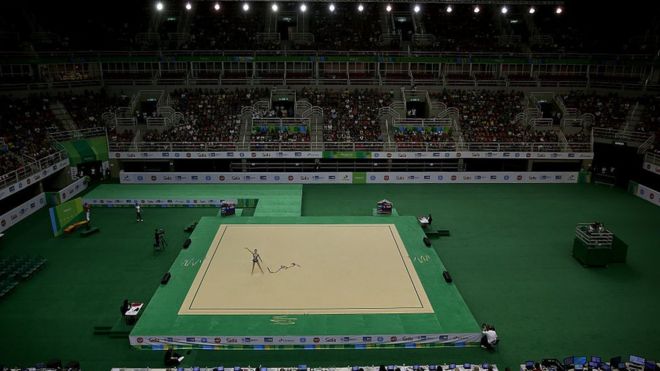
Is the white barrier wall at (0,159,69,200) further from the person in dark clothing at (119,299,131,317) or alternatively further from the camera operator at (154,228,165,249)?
the person in dark clothing at (119,299,131,317)

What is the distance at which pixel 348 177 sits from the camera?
3794cm

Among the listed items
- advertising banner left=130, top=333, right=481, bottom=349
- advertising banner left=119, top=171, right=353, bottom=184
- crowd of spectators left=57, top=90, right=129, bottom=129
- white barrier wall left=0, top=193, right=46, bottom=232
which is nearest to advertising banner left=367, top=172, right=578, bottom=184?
advertising banner left=119, top=171, right=353, bottom=184

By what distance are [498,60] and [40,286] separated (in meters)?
39.8

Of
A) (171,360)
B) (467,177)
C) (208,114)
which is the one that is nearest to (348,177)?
(467,177)

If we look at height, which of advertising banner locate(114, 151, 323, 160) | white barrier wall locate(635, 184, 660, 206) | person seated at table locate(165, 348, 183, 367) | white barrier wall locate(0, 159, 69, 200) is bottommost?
person seated at table locate(165, 348, 183, 367)

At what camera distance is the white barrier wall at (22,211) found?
28219 mm

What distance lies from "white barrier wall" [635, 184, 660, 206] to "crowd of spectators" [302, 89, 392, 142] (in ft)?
61.5

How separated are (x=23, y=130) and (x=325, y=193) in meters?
21.9

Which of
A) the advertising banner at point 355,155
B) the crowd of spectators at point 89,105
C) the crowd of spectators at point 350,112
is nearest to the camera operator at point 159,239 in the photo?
the advertising banner at point 355,155

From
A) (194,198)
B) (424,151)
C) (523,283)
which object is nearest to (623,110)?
(424,151)

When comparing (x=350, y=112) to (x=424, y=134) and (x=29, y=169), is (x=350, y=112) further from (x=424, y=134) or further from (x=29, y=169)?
(x=29, y=169)

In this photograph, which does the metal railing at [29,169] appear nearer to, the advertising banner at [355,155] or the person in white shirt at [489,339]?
the advertising banner at [355,155]

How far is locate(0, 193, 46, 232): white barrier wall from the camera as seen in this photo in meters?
28.2

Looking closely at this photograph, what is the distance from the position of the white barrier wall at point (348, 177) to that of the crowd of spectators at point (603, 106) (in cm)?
629
